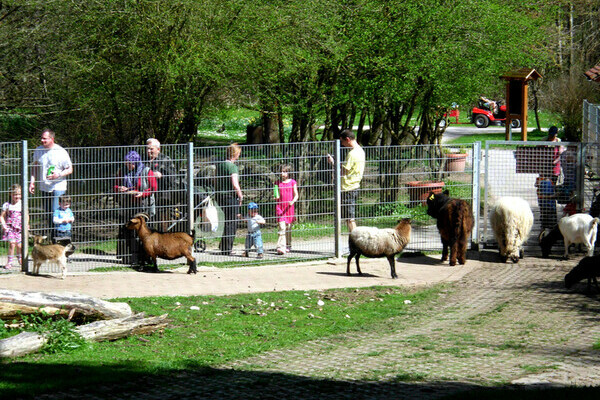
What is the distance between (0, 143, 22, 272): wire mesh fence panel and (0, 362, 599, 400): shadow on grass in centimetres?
525

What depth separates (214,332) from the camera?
9.49 meters

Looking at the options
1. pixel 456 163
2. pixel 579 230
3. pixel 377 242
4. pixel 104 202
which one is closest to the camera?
pixel 377 242

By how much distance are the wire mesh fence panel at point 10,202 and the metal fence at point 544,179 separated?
833cm

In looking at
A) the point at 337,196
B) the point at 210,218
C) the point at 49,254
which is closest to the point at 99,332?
the point at 49,254

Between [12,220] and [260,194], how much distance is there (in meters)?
4.06

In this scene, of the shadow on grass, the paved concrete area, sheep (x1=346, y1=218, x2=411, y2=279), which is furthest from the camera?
sheep (x1=346, y1=218, x2=411, y2=279)

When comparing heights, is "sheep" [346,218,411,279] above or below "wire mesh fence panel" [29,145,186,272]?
below

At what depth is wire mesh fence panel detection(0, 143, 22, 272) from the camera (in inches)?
490

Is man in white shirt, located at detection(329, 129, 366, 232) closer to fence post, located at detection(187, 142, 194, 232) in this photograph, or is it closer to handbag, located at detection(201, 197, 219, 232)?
handbag, located at detection(201, 197, 219, 232)

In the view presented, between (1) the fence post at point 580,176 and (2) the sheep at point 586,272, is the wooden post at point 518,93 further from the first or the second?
(2) the sheep at point 586,272

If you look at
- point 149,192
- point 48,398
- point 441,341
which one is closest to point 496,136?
point 149,192

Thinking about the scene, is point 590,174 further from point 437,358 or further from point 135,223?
point 135,223

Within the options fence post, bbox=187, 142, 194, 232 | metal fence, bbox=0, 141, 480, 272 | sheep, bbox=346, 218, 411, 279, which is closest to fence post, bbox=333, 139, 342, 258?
metal fence, bbox=0, 141, 480, 272

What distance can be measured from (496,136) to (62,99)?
26366 millimetres
